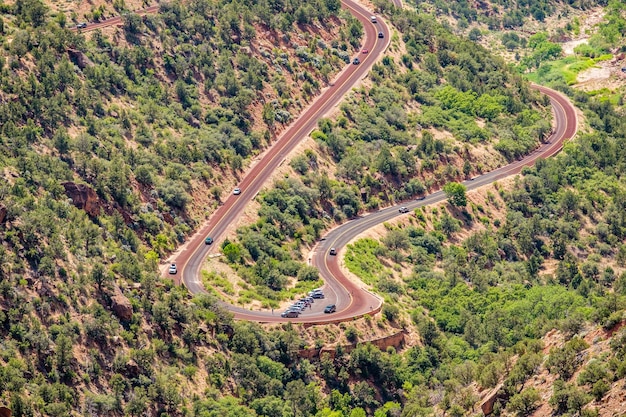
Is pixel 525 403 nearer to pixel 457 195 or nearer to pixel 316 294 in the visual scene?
pixel 316 294

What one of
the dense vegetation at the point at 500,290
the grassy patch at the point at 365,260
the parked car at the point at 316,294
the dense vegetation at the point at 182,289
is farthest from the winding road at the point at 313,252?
the dense vegetation at the point at 500,290

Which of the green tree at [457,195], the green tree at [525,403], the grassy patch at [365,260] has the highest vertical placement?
the green tree at [525,403]

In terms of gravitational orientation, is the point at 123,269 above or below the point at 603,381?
below

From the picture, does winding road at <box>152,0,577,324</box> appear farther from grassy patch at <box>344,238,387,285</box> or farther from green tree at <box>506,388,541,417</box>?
green tree at <box>506,388,541,417</box>

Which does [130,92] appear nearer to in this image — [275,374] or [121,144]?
[121,144]

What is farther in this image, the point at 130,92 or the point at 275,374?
the point at 130,92

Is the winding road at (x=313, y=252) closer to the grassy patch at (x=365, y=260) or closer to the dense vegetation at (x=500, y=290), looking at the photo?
the grassy patch at (x=365, y=260)

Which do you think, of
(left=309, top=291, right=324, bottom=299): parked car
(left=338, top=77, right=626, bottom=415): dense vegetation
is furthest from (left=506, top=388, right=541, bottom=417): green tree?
(left=309, top=291, right=324, bottom=299): parked car

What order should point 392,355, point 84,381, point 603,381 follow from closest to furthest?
point 603,381 < point 84,381 < point 392,355

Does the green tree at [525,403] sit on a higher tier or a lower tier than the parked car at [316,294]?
higher

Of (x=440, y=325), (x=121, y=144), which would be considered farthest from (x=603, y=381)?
(x=121, y=144)
